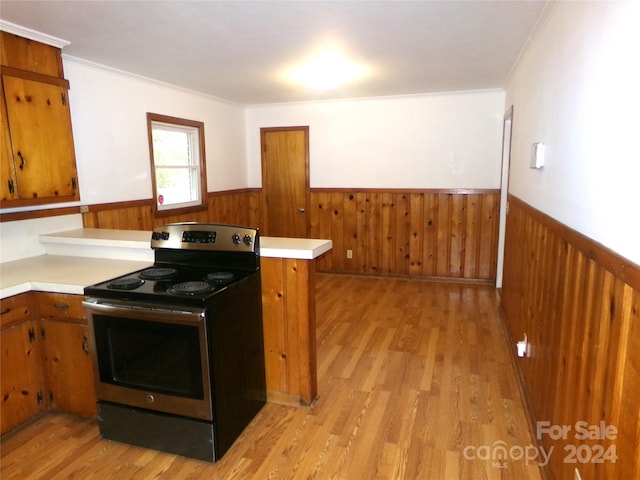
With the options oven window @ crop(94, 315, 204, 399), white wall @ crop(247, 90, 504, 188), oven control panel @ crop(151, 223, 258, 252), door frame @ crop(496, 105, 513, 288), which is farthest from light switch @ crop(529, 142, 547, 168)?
white wall @ crop(247, 90, 504, 188)

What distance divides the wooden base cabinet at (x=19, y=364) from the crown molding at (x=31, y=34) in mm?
1640

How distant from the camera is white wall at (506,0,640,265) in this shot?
1.18 metres

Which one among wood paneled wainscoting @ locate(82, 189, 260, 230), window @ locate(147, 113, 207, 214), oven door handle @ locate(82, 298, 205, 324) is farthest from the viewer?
window @ locate(147, 113, 207, 214)

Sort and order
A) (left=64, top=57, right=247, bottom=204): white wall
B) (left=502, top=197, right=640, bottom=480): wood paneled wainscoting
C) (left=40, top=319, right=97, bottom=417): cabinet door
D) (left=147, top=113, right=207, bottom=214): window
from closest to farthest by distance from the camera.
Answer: (left=502, top=197, right=640, bottom=480): wood paneled wainscoting, (left=40, top=319, right=97, bottom=417): cabinet door, (left=64, top=57, right=247, bottom=204): white wall, (left=147, top=113, right=207, bottom=214): window

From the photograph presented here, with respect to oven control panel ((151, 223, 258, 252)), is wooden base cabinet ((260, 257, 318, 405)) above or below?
below

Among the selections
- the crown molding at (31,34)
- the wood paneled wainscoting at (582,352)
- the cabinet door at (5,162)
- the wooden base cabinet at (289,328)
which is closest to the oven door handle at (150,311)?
the wooden base cabinet at (289,328)

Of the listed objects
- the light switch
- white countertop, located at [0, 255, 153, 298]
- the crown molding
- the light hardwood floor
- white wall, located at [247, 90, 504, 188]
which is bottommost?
the light hardwood floor

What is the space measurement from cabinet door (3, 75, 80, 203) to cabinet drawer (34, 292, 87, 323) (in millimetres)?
745

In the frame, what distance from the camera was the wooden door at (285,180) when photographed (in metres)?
5.76

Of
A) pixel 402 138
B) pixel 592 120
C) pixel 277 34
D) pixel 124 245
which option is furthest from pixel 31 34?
pixel 402 138

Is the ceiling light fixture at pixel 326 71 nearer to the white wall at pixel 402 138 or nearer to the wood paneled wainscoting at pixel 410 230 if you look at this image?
the white wall at pixel 402 138

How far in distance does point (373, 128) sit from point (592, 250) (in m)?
4.22

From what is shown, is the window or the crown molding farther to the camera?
the window

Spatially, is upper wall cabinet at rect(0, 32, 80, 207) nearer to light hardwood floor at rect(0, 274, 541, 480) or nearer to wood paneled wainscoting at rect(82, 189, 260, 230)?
wood paneled wainscoting at rect(82, 189, 260, 230)
